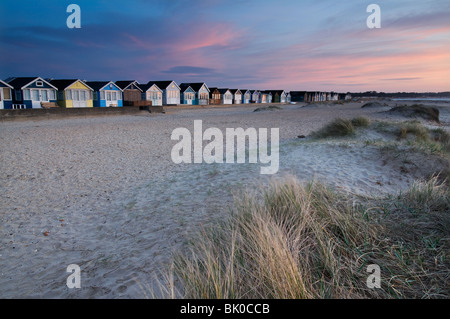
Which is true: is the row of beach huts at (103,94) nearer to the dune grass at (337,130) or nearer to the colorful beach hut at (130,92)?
the colorful beach hut at (130,92)

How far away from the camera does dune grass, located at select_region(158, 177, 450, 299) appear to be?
8.77ft

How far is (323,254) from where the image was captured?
10.4 feet

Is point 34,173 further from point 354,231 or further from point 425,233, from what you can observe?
point 425,233

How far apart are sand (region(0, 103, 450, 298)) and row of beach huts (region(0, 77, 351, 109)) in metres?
24.5

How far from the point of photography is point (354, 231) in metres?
3.53

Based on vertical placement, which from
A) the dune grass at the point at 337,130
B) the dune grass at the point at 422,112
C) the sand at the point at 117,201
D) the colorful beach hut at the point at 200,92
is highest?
the colorful beach hut at the point at 200,92

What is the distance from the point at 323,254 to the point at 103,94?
42824mm

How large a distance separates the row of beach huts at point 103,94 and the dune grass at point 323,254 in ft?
116

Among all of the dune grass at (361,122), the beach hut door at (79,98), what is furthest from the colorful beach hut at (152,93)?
the dune grass at (361,122)

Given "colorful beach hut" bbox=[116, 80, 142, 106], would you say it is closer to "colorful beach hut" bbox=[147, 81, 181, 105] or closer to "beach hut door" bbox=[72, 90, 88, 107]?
"colorful beach hut" bbox=[147, 81, 181, 105]

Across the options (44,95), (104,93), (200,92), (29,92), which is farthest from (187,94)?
(29,92)

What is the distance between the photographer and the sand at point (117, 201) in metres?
3.69

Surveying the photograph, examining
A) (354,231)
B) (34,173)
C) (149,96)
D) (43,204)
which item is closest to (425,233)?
(354,231)
